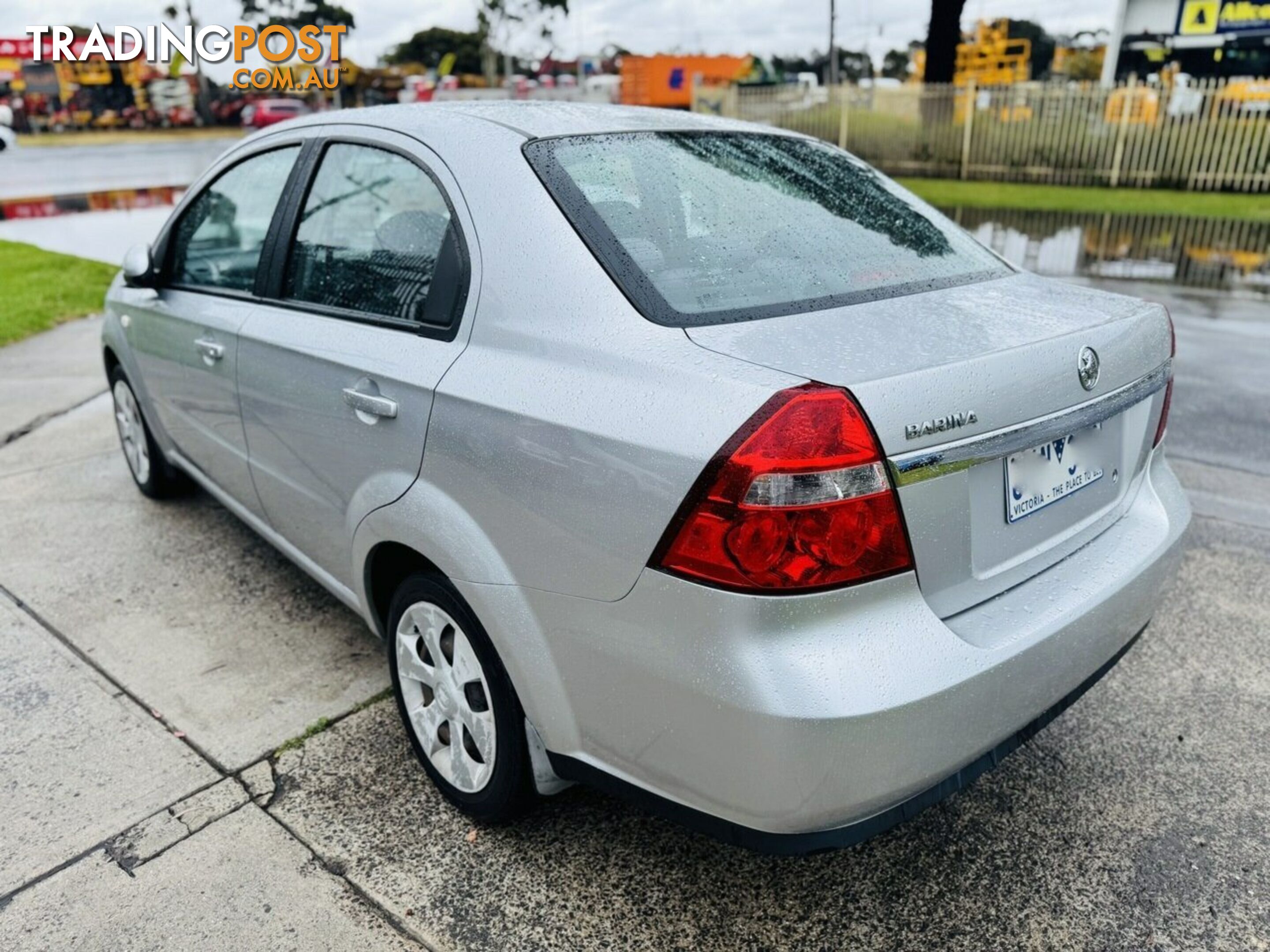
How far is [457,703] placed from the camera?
7.71 feet

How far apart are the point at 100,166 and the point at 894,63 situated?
252 ft

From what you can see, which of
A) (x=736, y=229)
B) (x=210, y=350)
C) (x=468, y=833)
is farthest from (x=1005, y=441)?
(x=210, y=350)

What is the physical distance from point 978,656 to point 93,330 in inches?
327

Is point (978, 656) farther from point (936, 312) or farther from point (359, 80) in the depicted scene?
point (359, 80)

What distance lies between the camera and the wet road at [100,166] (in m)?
20.1

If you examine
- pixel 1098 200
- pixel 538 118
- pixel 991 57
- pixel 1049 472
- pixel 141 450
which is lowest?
pixel 1098 200

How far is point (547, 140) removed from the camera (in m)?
2.37

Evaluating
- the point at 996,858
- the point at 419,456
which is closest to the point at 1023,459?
the point at 996,858

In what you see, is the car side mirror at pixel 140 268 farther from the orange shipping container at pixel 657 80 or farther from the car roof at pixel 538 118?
the orange shipping container at pixel 657 80

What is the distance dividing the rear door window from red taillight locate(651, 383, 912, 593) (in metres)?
0.92

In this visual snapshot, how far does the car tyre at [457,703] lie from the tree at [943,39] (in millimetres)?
19932

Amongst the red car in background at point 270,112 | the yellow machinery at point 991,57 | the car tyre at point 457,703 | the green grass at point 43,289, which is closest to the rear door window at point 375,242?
the car tyre at point 457,703

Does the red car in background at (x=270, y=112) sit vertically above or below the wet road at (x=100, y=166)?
above

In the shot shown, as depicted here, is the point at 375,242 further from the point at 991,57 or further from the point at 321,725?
the point at 991,57
